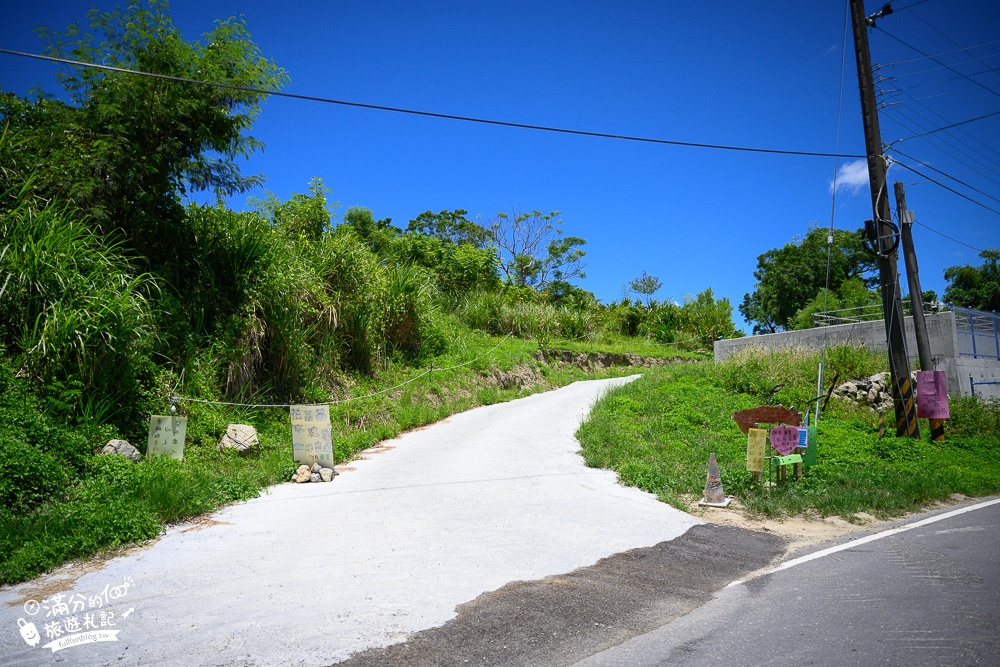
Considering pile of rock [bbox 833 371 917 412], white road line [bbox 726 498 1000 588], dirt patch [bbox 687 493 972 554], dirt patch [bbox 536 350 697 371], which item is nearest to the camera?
white road line [bbox 726 498 1000 588]

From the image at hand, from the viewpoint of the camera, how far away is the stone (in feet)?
30.7

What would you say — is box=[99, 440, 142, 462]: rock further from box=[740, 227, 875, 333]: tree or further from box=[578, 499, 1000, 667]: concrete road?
box=[740, 227, 875, 333]: tree

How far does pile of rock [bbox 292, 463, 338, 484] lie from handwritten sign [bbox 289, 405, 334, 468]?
0.47ft

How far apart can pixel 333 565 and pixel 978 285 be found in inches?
2088

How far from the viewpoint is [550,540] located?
6.53 meters

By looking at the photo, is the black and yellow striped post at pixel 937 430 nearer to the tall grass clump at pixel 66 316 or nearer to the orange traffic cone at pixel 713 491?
the orange traffic cone at pixel 713 491

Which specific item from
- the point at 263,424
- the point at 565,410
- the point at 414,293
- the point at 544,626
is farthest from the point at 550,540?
the point at 414,293

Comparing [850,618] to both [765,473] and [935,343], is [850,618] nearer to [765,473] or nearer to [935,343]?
[765,473]

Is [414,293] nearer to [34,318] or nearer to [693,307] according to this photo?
[34,318]

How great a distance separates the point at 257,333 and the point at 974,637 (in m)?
11.3

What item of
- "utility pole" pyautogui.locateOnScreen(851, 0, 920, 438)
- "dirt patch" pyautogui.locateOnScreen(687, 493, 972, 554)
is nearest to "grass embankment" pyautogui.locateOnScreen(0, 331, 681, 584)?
"dirt patch" pyautogui.locateOnScreen(687, 493, 972, 554)

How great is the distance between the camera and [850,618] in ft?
14.2

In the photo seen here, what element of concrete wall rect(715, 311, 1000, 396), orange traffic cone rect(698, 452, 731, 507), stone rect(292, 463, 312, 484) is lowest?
orange traffic cone rect(698, 452, 731, 507)

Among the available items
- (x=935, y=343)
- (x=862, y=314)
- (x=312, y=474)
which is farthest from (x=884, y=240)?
(x=862, y=314)
